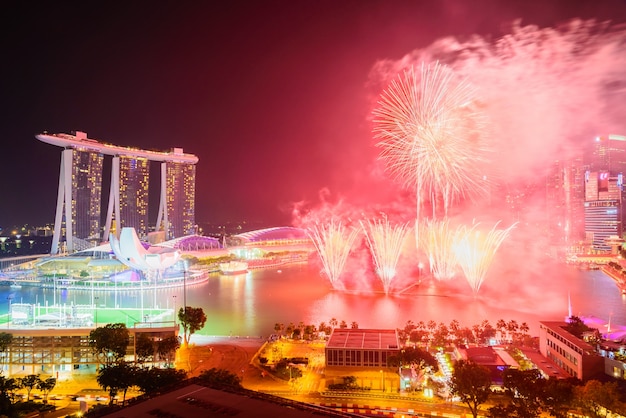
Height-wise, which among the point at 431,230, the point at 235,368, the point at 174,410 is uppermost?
the point at 431,230

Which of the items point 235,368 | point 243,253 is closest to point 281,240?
point 243,253

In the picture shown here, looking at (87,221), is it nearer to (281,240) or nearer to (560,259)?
(281,240)

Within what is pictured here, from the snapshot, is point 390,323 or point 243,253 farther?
point 243,253

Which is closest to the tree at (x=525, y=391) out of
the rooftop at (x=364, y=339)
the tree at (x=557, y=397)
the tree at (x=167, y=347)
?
the tree at (x=557, y=397)

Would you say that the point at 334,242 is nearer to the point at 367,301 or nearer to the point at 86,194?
the point at 367,301

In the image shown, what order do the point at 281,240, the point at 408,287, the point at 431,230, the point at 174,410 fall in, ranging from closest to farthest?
the point at 174,410 → the point at 431,230 → the point at 408,287 → the point at 281,240

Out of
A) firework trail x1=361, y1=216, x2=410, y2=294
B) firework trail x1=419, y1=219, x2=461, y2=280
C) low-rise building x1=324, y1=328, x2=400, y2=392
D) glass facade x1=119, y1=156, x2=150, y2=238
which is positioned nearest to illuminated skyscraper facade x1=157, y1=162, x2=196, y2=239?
glass facade x1=119, y1=156, x2=150, y2=238

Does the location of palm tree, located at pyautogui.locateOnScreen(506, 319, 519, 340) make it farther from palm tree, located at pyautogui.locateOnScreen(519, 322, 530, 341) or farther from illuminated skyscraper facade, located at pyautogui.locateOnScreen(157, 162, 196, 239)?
illuminated skyscraper facade, located at pyautogui.locateOnScreen(157, 162, 196, 239)
